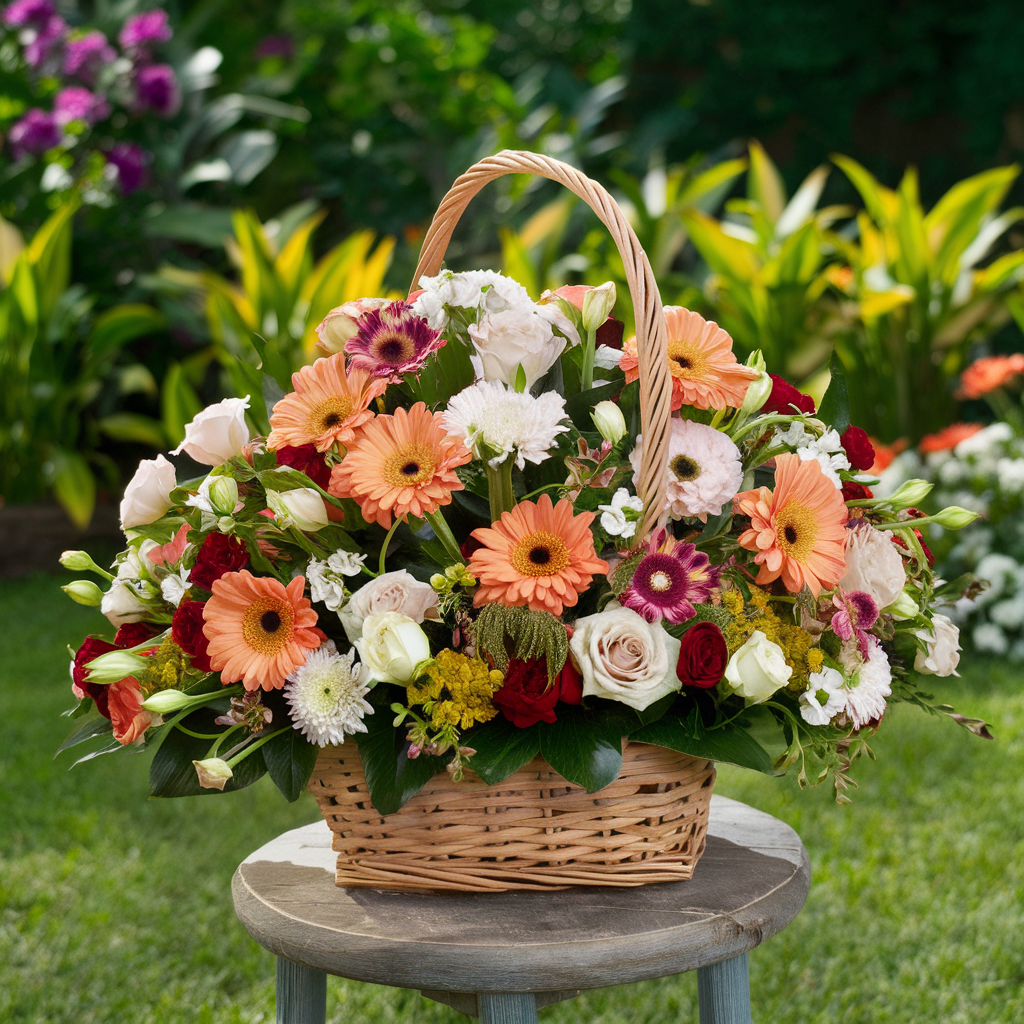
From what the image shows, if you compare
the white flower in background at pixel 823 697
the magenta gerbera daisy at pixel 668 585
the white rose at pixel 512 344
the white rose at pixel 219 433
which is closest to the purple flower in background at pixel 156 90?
the white rose at pixel 219 433

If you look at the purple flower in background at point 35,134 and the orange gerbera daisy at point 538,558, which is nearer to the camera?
the orange gerbera daisy at point 538,558

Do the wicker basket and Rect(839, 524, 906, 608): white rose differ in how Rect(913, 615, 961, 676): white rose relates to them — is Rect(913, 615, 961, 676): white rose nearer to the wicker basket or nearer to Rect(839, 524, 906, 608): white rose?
Rect(839, 524, 906, 608): white rose

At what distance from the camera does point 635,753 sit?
3.07 ft

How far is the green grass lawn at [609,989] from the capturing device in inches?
66.6

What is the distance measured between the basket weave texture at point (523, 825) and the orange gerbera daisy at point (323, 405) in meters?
0.29

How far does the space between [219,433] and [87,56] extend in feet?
15.6

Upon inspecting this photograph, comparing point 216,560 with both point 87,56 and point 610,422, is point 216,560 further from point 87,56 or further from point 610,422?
point 87,56

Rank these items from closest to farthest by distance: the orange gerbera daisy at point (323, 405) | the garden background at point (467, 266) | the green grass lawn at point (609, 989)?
the orange gerbera daisy at point (323, 405) → the green grass lawn at point (609, 989) → the garden background at point (467, 266)

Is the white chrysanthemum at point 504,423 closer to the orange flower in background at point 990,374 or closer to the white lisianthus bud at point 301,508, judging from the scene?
the white lisianthus bud at point 301,508

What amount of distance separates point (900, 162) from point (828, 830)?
4350 millimetres

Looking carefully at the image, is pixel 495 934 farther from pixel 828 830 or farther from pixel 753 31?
pixel 753 31

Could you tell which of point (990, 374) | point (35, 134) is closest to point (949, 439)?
point (990, 374)

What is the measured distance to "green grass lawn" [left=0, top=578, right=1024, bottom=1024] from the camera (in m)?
1.69

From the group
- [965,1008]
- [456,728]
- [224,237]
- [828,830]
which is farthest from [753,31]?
[456,728]
